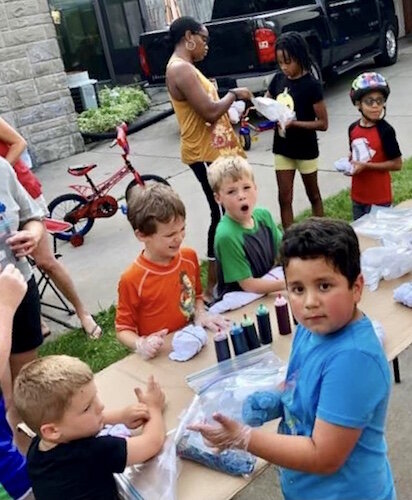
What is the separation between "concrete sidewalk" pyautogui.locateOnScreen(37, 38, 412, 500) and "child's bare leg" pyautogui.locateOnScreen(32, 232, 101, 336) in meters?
0.33

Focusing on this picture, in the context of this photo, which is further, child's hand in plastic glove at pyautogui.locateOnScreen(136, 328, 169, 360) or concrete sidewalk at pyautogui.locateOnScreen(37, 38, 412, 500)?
concrete sidewalk at pyautogui.locateOnScreen(37, 38, 412, 500)

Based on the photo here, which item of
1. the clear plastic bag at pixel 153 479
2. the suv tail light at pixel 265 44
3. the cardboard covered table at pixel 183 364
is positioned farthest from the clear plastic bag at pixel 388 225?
the suv tail light at pixel 265 44

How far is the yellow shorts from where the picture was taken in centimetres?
478

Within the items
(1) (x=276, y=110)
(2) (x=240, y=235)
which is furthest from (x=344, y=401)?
(1) (x=276, y=110)

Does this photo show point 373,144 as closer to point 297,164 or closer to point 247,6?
point 297,164

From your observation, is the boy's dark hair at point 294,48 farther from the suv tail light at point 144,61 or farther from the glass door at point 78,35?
the glass door at point 78,35

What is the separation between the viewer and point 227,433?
1.54 meters

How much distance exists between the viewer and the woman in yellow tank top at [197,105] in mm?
4234

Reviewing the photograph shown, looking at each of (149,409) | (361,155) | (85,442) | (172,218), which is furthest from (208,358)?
(361,155)

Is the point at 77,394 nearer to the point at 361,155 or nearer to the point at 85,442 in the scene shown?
the point at 85,442

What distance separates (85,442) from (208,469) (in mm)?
362

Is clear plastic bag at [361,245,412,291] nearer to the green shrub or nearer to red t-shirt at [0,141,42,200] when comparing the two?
red t-shirt at [0,141,42,200]

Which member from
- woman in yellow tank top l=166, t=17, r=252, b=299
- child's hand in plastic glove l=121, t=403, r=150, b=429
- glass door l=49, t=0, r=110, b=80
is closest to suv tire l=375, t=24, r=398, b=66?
glass door l=49, t=0, r=110, b=80

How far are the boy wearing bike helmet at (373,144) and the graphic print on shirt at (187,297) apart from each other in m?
1.68
